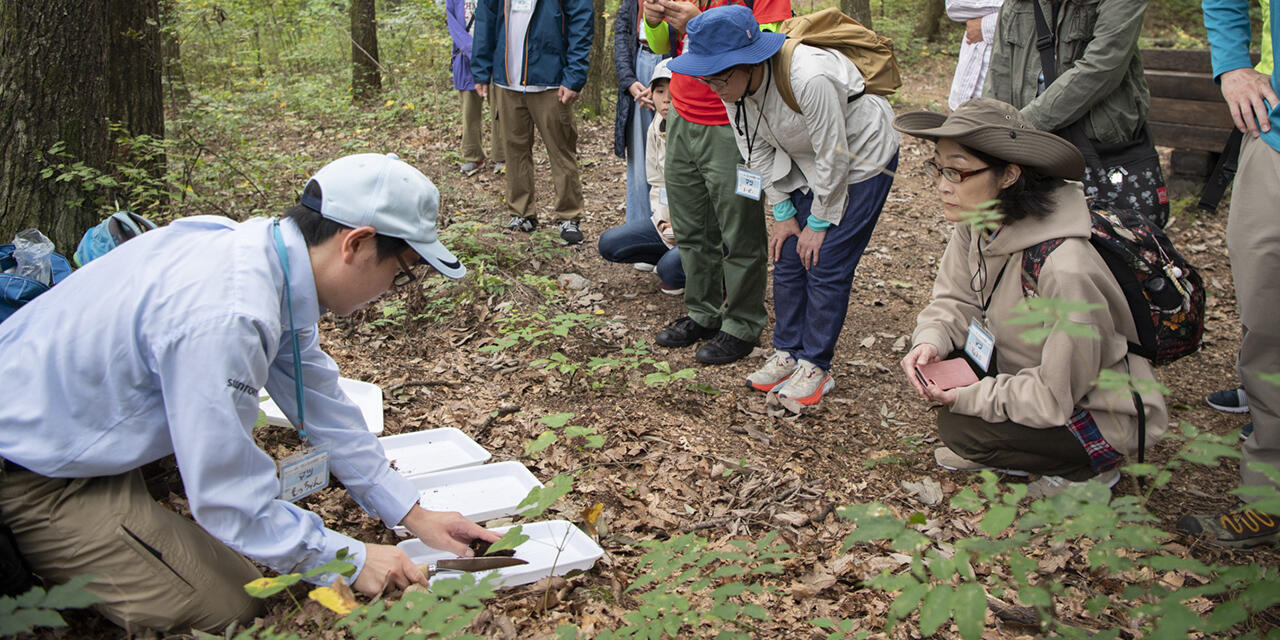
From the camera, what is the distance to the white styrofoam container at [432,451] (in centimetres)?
338

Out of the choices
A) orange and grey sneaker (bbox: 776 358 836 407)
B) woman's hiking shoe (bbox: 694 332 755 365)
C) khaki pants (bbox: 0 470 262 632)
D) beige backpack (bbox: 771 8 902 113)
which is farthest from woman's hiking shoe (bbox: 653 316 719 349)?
khaki pants (bbox: 0 470 262 632)

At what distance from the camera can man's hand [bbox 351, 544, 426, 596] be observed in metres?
2.39

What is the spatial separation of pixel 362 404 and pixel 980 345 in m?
2.73

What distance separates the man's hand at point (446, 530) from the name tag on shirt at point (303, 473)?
12.5 inches

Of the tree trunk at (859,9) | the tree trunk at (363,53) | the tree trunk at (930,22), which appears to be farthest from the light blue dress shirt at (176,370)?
the tree trunk at (930,22)

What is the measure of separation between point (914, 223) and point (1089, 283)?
4.43m

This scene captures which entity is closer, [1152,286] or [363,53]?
[1152,286]

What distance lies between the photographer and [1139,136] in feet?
12.9

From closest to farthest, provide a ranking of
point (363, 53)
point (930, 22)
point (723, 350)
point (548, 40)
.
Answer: point (723, 350)
point (548, 40)
point (363, 53)
point (930, 22)

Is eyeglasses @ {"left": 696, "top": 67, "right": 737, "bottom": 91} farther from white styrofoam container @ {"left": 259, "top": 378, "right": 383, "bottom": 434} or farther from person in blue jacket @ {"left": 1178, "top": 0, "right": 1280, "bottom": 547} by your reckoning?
white styrofoam container @ {"left": 259, "top": 378, "right": 383, "bottom": 434}

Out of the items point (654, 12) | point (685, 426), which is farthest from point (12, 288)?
point (654, 12)

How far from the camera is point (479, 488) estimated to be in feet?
10.6

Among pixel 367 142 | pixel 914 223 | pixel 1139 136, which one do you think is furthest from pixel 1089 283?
pixel 367 142

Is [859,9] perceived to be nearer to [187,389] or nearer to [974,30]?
[974,30]
